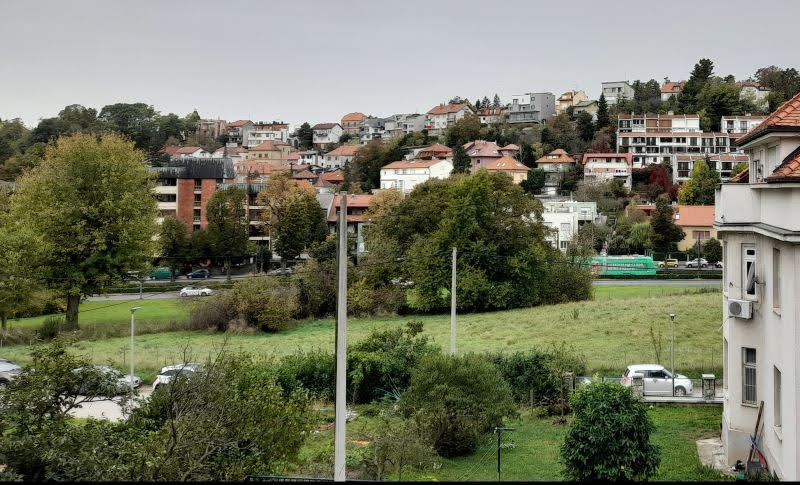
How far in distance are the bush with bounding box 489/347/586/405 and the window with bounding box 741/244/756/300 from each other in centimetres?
897

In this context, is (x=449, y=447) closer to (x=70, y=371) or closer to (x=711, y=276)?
(x=70, y=371)

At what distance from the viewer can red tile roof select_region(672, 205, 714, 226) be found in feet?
224

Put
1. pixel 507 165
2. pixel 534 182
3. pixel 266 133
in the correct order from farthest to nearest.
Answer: pixel 266 133
pixel 507 165
pixel 534 182

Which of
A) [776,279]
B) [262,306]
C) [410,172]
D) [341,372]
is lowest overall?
[262,306]

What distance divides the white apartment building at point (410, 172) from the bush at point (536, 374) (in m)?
71.8

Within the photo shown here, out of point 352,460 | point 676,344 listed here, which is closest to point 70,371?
point 352,460

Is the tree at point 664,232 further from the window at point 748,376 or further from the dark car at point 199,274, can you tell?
the window at point 748,376

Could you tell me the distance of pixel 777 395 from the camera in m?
13.0

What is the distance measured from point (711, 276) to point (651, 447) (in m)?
44.4

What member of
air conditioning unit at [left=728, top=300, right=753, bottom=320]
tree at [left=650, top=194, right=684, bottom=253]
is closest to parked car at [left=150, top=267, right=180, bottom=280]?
tree at [left=650, top=194, right=684, bottom=253]

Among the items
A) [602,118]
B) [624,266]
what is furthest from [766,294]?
[602,118]

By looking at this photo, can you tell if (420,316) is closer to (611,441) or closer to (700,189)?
(611,441)

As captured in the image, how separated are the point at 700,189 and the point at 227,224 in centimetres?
4215

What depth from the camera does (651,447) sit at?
571 inches
